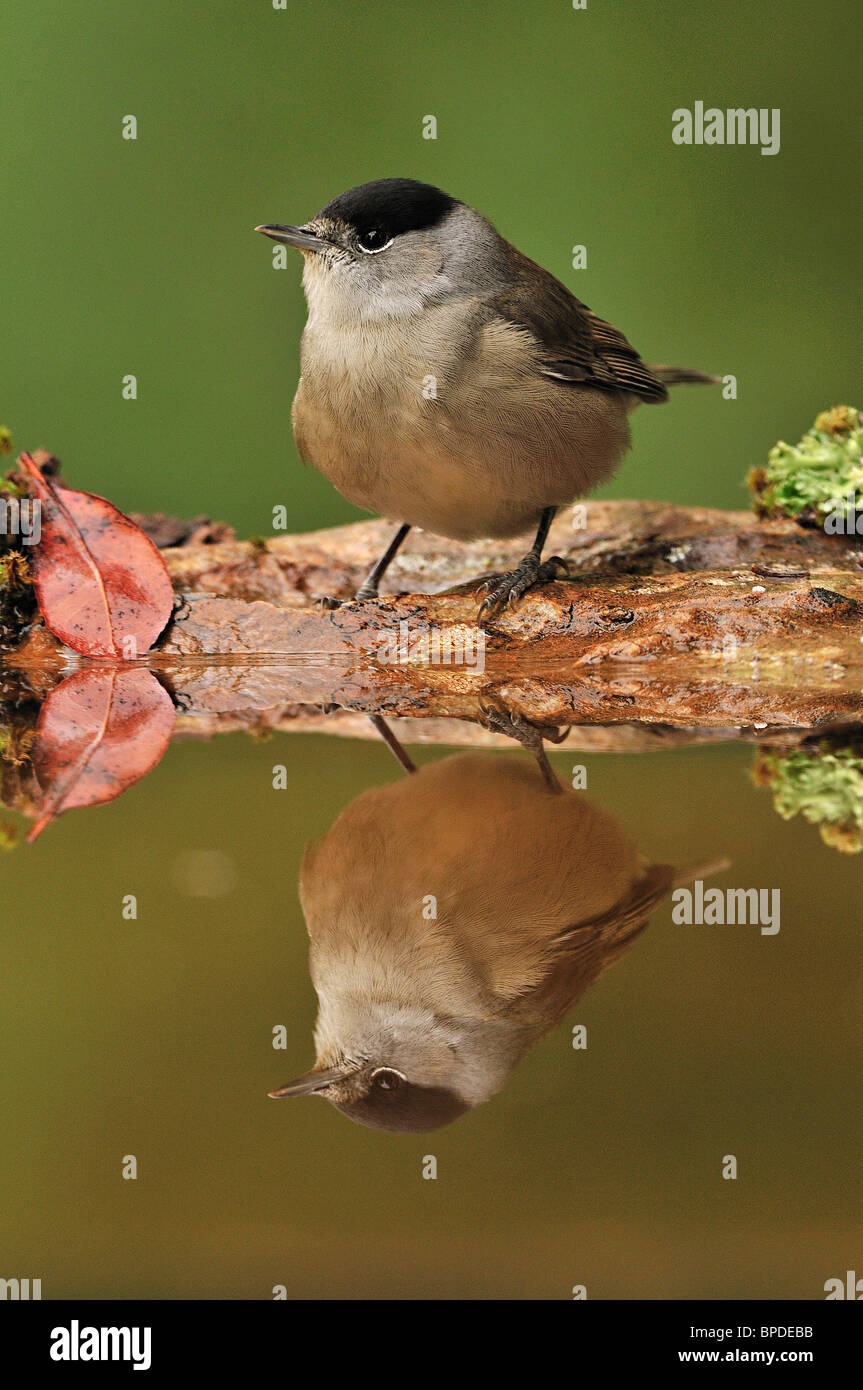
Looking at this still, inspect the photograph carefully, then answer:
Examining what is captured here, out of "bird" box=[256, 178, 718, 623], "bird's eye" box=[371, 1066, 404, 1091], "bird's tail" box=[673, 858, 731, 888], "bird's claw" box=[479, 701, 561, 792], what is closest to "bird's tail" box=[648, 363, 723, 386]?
"bird" box=[256, 178, 718, 623]

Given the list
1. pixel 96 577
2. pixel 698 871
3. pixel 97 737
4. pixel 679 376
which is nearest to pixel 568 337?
pixel 679 376

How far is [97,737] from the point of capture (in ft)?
9.29

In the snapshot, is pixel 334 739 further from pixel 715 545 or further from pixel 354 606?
pixel 715 545

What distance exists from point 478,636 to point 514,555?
1251mm

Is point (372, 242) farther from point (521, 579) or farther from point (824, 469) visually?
point (824, 469)

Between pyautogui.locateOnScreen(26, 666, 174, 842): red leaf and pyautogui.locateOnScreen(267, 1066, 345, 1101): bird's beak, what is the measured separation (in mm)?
891

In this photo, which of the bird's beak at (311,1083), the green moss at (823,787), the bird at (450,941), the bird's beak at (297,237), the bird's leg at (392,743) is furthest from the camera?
the bird's beak at (297,237)

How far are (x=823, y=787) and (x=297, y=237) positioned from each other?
2594 millimetres

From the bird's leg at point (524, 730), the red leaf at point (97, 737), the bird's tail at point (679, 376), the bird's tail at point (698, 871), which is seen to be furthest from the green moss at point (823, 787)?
the bird's tail at point (679, 376)

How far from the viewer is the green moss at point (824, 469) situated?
4422 mm

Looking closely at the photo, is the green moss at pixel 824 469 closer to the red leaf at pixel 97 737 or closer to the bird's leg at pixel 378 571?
the bird's leg at pixel 378 571

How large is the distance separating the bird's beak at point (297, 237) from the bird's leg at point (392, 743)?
5.76ft

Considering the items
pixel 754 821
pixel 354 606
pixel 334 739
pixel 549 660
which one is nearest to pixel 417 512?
pixel 354 606

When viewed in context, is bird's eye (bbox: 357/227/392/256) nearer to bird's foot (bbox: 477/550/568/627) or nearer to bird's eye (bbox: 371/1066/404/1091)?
bird's foot (bbox: 477/550/568/627)
